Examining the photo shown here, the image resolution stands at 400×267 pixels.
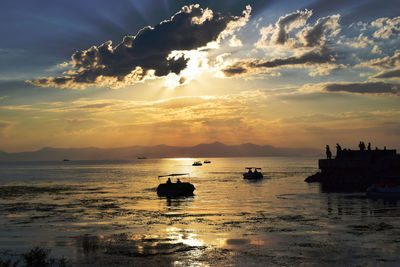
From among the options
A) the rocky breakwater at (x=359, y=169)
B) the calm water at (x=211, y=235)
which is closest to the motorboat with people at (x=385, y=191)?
the calm water at (x=211, y=235)

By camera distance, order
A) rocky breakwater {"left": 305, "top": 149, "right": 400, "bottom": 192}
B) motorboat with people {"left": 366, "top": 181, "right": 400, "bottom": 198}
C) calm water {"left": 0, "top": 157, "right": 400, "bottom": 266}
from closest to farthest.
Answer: calm water {"left": 0, "top": 157, "right": 400, "bottom": 266} → motorboat with people {"left": 366, "top": 181, "right": 400, "bottom": 198} → rocky breakwater {"left": 305, "top": 149, "right": 400, "bottom": 192}

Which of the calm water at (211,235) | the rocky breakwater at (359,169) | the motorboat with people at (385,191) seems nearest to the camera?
the calm water at (211,235)

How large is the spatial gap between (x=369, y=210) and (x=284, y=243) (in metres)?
23.3

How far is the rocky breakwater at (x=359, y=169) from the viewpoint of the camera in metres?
87.3

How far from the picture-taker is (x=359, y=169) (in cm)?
9381

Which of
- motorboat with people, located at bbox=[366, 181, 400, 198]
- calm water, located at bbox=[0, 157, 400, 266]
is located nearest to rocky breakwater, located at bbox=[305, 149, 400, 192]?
motorboat with people, located at bbox=[366, 181, 400, 198]

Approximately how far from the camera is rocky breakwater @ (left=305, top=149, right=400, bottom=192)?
87312 millimetres

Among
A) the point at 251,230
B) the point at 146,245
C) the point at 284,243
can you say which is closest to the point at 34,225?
the point at 146,245

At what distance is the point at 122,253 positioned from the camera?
2548 centimetres

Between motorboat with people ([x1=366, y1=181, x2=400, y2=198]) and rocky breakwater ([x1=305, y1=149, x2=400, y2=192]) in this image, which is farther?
rocky breakwater ([x1=305, y1=149, x2=400, y2=192])

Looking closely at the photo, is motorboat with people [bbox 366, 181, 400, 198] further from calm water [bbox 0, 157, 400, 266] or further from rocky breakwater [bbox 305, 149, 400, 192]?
rocky breakwater [bbox 305, 149, 400, 192]

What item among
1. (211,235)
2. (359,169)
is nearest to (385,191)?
(359,169)

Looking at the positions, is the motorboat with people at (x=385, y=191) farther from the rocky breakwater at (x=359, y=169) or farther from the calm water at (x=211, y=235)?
the rocky breakwater at (x=359, y=169)

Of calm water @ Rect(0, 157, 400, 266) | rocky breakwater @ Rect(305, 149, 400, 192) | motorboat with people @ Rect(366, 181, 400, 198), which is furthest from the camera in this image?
rocky breakwater @ Rect(305, 149, 400, 192)
